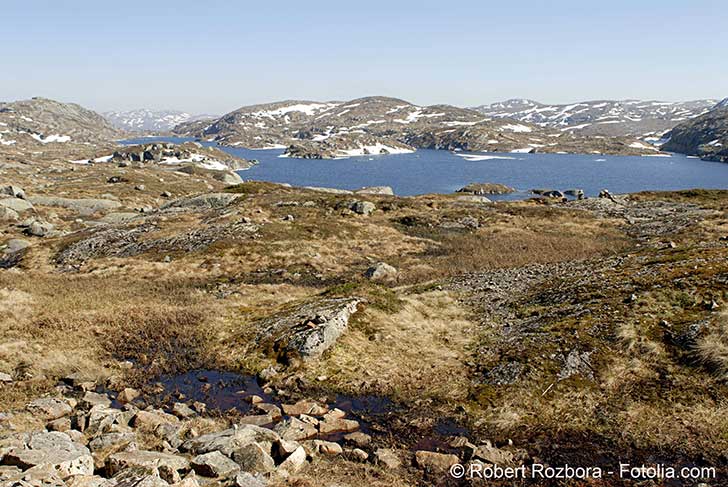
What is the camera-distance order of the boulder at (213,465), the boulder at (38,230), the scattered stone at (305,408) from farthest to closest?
the boulder at (38,230), the scattered stone at (305,408), the boulder at (213,465)

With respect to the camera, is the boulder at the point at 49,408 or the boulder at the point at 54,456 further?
the boulder at the point at 49,408

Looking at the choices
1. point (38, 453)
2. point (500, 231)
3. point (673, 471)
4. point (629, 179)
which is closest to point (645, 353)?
point (673, 471)

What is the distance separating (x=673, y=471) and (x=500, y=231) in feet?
134

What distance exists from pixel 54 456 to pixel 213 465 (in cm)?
373

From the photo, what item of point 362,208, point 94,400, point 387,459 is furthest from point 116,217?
point 387,459

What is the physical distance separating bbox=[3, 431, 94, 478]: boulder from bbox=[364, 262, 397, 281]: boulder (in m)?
24.3

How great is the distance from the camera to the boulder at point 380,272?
34812 mm

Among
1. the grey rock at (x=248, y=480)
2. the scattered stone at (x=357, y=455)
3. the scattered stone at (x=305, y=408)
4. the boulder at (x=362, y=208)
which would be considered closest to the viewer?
the grey rock at (x=248, y=480)

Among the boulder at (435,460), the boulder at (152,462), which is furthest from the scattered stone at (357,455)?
the boulder at (152,462)

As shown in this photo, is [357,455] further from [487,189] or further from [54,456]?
[487,189]

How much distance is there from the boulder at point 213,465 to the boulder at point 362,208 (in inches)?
1960

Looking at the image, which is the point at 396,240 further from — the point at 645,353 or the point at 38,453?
the point at 38,453

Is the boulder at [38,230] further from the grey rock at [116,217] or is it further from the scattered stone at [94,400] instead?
the scattered stone at [94,400]

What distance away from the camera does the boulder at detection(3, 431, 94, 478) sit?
10398 mm
